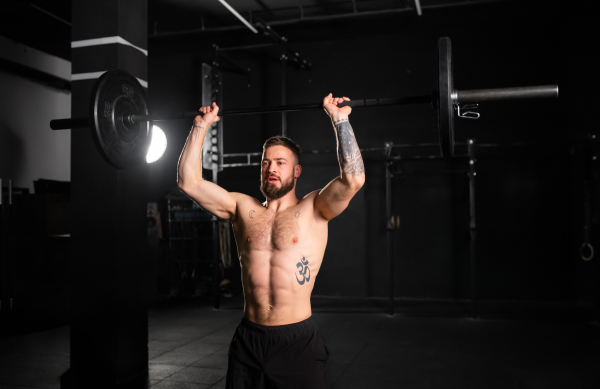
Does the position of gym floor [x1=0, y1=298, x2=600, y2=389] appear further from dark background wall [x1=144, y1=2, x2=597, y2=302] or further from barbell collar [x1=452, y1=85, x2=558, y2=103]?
barbell collar [x1=452, y1=85, x2=558, y2=103]

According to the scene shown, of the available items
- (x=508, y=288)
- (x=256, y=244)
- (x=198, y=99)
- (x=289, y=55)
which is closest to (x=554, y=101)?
(x=508, y=288)

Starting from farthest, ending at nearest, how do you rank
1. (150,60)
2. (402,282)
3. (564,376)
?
1. (150,60)
2. (402,282)
3. (564,376)

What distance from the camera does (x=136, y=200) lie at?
11.4ft

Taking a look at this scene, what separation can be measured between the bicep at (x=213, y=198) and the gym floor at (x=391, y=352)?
5.03 ft

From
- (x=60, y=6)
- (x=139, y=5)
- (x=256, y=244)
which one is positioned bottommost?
(x=256, y=244)

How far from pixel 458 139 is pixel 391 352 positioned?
3091 mm

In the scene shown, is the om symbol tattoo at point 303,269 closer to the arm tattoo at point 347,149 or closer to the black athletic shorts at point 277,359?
the black athletic shorts at point 277,359

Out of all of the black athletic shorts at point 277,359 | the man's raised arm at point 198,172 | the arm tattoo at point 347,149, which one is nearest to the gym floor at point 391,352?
the black athletic shorts at point 277,359

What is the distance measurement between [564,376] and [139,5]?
3.89 m

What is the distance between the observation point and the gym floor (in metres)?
3.36

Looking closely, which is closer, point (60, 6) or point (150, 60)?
point (60, 6)

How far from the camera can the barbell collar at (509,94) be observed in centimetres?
179

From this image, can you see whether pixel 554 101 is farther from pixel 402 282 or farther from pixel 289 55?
pixel 289 55

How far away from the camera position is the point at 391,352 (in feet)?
13.1
